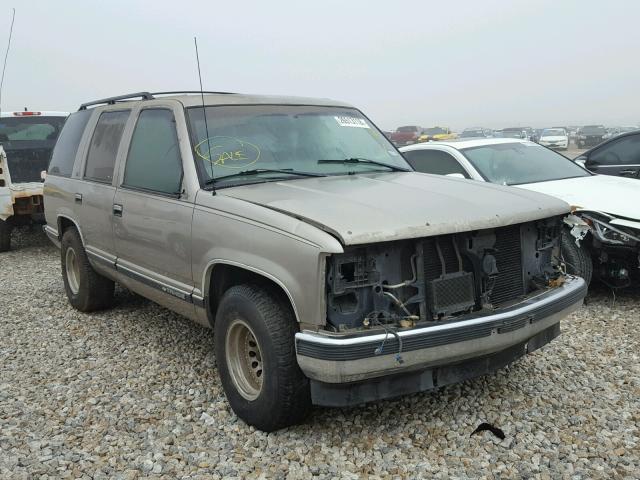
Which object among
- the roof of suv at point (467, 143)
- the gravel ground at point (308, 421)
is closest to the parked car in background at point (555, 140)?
the roof of suv at point (467, 143)

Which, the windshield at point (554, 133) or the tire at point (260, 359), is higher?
the windshield at point (554, 133)

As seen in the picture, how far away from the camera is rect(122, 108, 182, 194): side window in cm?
406

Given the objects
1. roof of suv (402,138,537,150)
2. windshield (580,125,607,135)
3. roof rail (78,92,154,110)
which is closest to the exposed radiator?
roof rail (78,92,154,110)

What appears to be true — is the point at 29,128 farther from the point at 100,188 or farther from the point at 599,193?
the point at 599,193

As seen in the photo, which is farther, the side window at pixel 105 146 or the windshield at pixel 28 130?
the windshield at pixel 28 130

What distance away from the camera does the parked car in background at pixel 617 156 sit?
8.02 metres

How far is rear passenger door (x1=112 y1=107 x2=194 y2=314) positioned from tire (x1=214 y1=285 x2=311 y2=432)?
1.72ft

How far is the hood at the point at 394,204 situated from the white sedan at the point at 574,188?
91cm

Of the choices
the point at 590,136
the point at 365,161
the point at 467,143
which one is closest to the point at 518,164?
the point at 467,143

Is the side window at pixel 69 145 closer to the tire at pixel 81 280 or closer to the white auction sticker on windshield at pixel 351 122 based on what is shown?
the tire at pixel 81 280

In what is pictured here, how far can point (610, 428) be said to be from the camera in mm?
3365

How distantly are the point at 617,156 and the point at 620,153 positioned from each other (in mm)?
52

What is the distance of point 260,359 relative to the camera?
11.2ft

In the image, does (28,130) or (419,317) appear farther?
(28,130)
